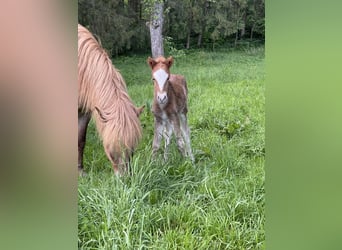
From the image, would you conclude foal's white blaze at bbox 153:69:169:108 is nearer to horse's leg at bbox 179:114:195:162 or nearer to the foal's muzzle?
the foal's muzzle

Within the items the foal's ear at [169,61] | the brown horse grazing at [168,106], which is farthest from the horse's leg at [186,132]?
the foal's ear at [169,61]

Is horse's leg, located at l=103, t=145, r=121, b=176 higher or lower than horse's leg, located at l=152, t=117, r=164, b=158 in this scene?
lower

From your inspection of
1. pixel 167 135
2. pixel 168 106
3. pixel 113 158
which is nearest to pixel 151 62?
pixel 168 106

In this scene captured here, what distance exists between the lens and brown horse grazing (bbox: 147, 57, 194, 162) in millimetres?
2047

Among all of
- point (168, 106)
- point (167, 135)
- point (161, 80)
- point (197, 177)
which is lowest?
point (197, 177)

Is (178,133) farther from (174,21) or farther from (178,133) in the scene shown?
(174,21)

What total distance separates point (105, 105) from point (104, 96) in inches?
1.5

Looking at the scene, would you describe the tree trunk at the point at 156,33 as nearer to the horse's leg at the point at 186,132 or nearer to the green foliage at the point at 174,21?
the green foliage at the point at 174,21

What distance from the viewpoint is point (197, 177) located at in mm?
2033

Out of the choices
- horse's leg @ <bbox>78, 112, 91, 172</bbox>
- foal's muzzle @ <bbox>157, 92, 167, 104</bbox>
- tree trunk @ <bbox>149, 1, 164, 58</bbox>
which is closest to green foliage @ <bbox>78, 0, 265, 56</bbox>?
tree trunk @ <bbox>149, 1, 164, 58</bbox>

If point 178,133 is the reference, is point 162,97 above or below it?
above

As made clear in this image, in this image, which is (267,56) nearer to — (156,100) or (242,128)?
(242,128)

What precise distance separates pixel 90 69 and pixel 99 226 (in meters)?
0.65

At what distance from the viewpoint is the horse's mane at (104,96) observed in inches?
80.5
